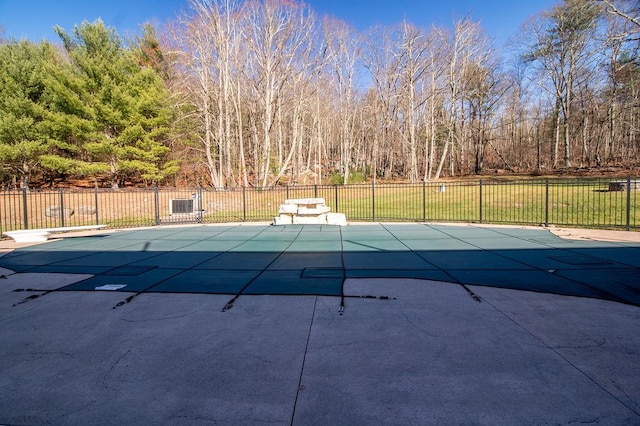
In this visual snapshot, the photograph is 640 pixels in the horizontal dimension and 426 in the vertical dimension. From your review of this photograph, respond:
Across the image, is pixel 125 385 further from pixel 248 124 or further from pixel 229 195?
pixel 248 124

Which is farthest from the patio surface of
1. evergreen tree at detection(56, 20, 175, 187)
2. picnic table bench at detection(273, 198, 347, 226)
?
evergreen tree at detection(56, 20, 175, 187)

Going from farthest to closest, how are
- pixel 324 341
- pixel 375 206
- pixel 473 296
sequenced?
pixel 375 206 → pixel 473 296 → pixel 324 341

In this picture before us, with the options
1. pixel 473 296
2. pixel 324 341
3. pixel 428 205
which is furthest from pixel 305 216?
pixel 324 341

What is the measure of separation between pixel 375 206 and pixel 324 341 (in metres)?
15.4

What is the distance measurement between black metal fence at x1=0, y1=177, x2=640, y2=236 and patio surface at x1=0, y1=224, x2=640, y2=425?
7.47 meters

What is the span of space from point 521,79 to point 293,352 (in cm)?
4689

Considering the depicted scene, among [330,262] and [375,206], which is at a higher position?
[375,206]

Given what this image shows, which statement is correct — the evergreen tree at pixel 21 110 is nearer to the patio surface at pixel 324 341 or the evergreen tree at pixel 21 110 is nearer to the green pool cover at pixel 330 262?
the green pool cover at pixel 330 262

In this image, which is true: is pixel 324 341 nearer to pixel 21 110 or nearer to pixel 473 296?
pixel 473 296

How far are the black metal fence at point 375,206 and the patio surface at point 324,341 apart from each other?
747 centimetres

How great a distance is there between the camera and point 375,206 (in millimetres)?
18141

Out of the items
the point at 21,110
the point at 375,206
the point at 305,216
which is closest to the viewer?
the point at 305,216

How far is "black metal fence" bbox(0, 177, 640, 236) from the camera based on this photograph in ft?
41.9

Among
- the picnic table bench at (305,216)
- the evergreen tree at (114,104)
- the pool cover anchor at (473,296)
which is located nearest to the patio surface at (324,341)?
the pool cover anchor at (473,296)
